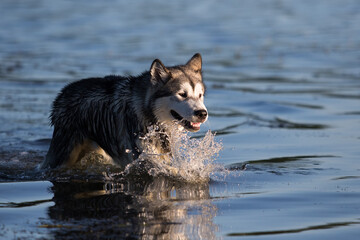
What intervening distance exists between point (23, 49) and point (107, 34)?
3.59 metres

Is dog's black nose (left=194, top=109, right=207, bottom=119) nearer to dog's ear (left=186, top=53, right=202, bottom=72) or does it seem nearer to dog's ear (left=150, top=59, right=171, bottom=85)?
dog's ear (left=150, top=59, right=171, bottom=85)

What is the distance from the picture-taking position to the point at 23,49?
20.0 m

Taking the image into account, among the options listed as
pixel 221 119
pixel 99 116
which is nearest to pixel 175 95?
pixel 99 116

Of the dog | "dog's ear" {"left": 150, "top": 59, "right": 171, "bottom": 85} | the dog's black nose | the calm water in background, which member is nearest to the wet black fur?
the dog

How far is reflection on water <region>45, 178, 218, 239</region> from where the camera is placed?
5.85m

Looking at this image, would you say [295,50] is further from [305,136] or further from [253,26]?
[305,136]

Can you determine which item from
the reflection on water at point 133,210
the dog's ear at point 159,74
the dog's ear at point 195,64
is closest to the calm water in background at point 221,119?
the reflection on water at point 133,210

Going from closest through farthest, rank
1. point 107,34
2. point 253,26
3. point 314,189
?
point 314,189
point 107,34
point 253,26

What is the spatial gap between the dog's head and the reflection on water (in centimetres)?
77

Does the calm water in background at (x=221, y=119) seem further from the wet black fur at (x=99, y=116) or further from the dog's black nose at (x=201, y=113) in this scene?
the dog's black nose at (x=201, y=113)

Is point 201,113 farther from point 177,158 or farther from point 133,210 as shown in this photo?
point 133,210

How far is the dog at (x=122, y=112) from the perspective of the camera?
761cm

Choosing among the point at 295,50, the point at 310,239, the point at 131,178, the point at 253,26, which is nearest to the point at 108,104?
the point at 131,178

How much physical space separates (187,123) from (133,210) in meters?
1.35
